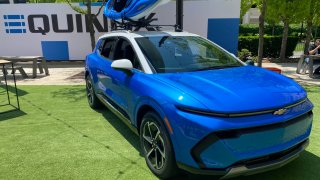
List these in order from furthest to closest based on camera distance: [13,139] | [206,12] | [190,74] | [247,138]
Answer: [206,12]
[13,139]
[190,74]
[247,138]

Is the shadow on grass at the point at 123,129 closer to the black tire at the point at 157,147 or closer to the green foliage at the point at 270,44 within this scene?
the black tire at the point at 157,147

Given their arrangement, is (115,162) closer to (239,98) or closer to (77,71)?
(239,98)

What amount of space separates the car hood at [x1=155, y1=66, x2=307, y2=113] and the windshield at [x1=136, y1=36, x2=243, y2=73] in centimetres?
24

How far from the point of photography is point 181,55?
13.4ft

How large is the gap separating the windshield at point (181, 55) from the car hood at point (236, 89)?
240 millimetres

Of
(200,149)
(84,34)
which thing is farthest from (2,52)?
(200,149)

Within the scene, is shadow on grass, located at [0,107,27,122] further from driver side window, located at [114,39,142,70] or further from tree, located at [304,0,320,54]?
tree, located at [304,0,320,54]

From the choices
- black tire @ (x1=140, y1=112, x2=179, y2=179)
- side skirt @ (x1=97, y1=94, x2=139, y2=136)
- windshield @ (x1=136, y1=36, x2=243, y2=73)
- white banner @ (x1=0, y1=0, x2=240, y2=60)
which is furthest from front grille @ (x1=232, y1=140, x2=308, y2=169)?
white banner @ (x1=0, y1=0, x2=240, y2=60)

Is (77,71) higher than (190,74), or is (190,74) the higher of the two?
(190,74)

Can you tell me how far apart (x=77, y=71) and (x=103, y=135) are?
7.68 metres

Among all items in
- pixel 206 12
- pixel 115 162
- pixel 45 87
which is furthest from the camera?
pixel 206 12

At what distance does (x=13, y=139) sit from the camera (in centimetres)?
482

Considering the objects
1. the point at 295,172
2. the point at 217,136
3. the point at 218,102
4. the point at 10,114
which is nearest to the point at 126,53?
the point at 218,102

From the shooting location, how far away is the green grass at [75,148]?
3635 millimetres
